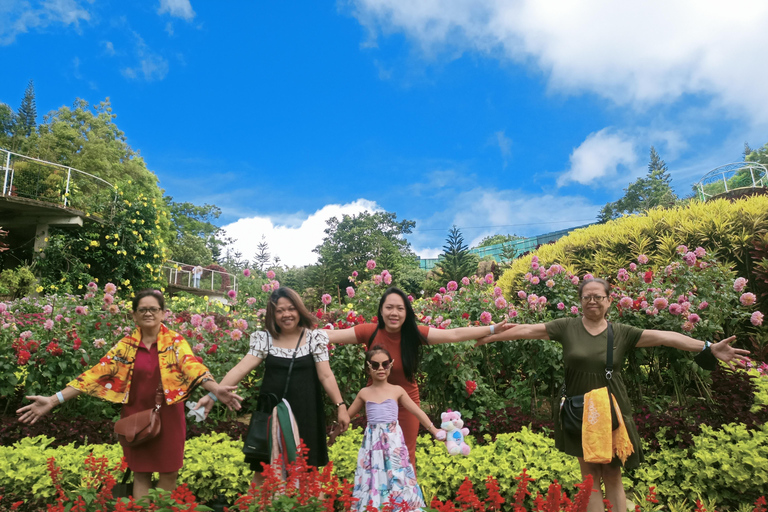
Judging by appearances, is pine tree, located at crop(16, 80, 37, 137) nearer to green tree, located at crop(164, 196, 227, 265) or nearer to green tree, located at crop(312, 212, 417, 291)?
green tree, located at crop(164, 196, 227, 265)

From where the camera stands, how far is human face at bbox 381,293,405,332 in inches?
123

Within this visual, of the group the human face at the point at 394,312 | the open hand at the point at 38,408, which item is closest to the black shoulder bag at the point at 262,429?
the human face at the point at 394,312

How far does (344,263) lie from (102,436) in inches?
1267

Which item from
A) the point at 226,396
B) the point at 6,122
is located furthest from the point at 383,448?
the point at 6,122

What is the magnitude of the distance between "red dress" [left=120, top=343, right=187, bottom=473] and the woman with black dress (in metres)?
0.25

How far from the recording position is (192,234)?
131 ft

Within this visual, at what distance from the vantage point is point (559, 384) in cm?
496

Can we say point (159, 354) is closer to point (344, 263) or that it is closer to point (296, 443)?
point (296, 443)

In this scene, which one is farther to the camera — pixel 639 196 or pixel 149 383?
pixel 639 196

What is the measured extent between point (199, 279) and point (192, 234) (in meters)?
15.9

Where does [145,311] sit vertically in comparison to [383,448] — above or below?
above

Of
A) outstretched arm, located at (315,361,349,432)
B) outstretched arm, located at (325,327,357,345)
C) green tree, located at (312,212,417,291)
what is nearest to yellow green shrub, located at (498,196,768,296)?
outstretched arm, located at (325,327,357,345)

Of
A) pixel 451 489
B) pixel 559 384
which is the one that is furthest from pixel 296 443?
pixel 559 384

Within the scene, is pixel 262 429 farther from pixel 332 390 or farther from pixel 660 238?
pixel 660 238
